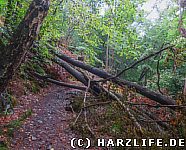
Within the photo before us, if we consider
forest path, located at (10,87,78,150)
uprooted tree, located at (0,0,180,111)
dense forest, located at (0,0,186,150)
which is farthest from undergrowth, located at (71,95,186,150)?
uprooted tree, located at (0,0,180,111)

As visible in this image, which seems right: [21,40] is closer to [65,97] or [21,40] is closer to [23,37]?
[23,37]

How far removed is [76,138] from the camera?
5070mm

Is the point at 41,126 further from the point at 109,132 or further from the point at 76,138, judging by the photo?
the point at 109,132

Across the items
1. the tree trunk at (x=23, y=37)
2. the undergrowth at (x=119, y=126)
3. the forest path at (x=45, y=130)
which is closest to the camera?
the undergrowth at (x=119, y=126)

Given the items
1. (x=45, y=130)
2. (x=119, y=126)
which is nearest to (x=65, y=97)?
(x=45, y=130)

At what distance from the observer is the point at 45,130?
17.1 ft

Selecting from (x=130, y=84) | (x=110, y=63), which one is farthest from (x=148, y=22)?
(x=130, y=84)

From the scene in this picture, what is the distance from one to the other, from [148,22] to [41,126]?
18.1m

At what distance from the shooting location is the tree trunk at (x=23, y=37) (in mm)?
Answer: 4676

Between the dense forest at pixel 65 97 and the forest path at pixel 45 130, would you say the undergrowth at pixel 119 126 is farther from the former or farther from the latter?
the forest path at pixel 45 130

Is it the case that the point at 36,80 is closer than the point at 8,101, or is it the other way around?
the point at 8,101

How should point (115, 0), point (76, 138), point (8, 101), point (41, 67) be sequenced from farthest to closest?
point (41, 67), point (115, 0), point (8, 101), point (76, 138)

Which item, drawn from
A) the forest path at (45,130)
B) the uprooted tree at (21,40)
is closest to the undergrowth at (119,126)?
the forest path at (45,130)

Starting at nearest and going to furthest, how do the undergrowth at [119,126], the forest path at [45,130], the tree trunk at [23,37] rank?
the undergrowth at [119,126] < the forest path at [45,130] < the tree trunk at [23,37]
